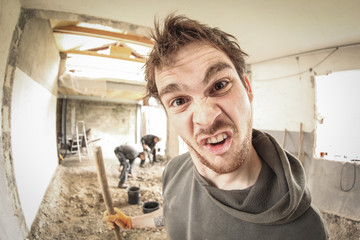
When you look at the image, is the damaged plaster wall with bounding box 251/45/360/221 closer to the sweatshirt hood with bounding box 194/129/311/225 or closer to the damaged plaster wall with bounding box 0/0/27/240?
the sweatshirt hood with bounding box 194/129/311/225

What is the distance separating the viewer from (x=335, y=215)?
2771 millimetres

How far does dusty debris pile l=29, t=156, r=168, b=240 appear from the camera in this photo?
2.58 metres

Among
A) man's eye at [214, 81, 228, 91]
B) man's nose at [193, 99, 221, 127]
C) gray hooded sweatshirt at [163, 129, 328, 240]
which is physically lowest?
gray hooded sweatshirt at [163, 129, 328, 240]

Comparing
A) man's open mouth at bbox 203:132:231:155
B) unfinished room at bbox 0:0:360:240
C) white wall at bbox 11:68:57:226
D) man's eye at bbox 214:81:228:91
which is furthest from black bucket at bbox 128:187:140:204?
man's eye at bbox 214:81:228:91

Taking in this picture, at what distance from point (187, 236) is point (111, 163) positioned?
6741 mm

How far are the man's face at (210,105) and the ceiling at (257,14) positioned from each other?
59.1 inches

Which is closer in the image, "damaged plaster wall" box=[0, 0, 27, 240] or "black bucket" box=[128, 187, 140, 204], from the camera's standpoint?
"damaged plaster wall" box=[0, 0, 27, 240]

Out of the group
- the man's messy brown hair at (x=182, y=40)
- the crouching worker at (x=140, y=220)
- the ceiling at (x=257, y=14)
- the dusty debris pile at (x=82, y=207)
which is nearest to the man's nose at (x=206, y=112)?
the man's messy brown hair at (x=182, y=40)

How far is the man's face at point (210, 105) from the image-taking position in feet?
2.62

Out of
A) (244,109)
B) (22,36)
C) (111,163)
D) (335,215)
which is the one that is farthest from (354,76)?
(111,163)

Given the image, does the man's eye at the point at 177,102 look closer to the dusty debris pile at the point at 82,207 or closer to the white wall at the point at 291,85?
the dusty debris pile at the point at 82,207

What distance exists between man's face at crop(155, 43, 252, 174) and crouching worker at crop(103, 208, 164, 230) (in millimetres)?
857

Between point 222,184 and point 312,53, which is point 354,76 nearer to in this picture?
point 312,53

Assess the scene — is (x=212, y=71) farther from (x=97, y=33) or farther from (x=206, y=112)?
(x=97, y=33)
